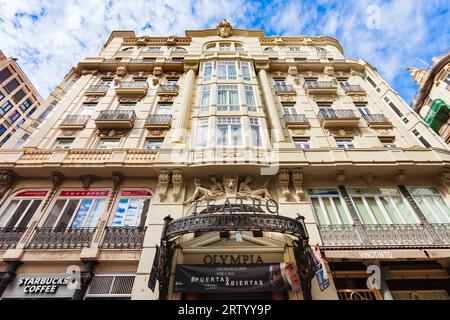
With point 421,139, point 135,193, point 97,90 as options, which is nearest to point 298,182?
point 135,193

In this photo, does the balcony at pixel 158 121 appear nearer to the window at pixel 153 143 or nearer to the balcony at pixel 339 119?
the window at pixel 153 143

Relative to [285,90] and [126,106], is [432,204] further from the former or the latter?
[126,106]

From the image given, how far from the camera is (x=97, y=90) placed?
16.4 metres

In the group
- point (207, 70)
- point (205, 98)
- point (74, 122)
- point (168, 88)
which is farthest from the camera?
point (207, 70)

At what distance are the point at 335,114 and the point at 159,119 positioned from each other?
1144cm

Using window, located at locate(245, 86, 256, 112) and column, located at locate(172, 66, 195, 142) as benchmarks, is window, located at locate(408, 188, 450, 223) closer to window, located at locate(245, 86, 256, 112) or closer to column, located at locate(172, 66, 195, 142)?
window, located at locate(245, 86, 256, 112)

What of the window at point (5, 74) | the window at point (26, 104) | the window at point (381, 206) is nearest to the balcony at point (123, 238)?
the window at point (381, 206)

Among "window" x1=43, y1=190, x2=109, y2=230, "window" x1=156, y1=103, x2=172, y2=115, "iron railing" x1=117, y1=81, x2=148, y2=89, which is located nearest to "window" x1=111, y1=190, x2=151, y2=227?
"window" x1=43, y1=190, x2=109, y2=230

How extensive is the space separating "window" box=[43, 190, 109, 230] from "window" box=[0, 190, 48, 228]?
917 millimetres

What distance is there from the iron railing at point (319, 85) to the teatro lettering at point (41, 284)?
58.6 ft

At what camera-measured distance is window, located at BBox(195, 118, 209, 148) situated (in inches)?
468

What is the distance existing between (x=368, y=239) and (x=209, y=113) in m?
10.0
